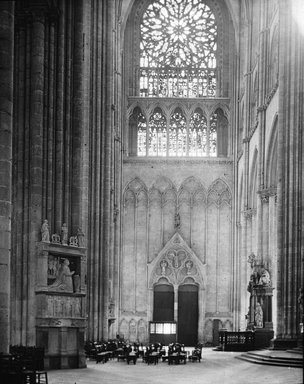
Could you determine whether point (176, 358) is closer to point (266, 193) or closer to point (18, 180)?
point (18, 180)

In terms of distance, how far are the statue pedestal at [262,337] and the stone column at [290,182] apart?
15.1 feet

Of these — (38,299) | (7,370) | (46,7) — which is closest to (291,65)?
(46,7)

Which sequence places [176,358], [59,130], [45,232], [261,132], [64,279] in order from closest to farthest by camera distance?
[45,232]
[64,279]
[59,130]
[176,358]
[261,132]

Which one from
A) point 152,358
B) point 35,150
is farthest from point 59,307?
point 152,358

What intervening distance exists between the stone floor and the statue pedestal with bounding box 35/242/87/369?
2.68ft

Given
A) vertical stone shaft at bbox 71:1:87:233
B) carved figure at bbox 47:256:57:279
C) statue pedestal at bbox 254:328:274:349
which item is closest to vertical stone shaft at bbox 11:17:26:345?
carved figure at bbox 47:256:57:279

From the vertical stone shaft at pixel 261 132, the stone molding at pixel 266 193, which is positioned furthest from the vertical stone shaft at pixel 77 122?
the vertical stone shaft at pixel 261 132

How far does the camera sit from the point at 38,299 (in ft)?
85.2

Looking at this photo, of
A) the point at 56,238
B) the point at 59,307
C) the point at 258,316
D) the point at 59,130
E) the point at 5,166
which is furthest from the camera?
the point at 258,316

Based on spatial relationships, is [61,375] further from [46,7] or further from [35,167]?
[46,7]

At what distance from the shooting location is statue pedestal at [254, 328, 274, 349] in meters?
42.7

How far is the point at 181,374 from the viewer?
26562mm

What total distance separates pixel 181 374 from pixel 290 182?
14784mm

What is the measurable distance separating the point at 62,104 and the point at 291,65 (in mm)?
15715
